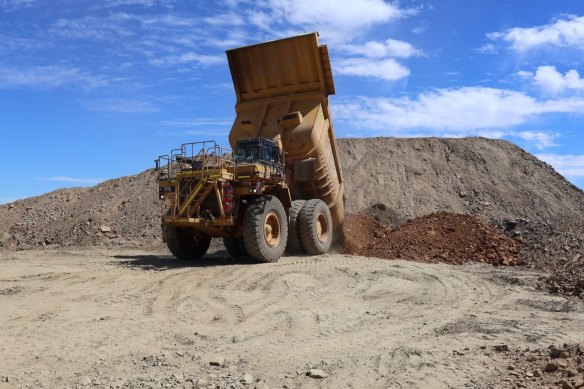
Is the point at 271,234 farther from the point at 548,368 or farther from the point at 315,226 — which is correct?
the point at 548,368

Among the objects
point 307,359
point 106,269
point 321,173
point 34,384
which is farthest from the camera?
point 321,173

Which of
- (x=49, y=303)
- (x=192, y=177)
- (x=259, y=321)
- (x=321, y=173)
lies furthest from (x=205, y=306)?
(x=321, y=173)

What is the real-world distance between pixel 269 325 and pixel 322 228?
7.17 metres

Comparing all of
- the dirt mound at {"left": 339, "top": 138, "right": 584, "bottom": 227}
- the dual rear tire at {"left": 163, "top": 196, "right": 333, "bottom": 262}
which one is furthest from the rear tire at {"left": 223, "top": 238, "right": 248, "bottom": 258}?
the dirt mound at {"left": 339, "top": 138, "right": 584, "bottom": 227}

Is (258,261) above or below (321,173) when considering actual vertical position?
below

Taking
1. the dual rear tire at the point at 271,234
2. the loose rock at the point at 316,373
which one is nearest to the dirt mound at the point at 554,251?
the dual rear tire at the point at 271,234

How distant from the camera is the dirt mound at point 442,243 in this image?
14203 mm

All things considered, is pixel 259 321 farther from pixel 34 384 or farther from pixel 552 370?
pixel 552 370

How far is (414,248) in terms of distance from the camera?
1456 cm

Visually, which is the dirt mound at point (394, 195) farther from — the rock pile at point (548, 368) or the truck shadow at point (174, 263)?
the rock pile at point (548, 368)

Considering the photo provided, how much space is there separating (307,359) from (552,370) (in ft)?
7.25

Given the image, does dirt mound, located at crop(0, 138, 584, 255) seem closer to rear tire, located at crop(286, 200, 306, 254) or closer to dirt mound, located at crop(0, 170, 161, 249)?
dirt mound, located at crop(0, 170, 161, 249)

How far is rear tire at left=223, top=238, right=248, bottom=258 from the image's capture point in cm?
1348

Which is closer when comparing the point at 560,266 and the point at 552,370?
the point at 552,370
